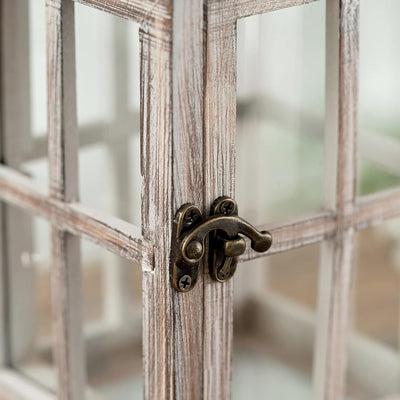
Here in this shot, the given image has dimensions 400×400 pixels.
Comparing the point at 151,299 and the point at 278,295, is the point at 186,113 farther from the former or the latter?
the point at 278,295

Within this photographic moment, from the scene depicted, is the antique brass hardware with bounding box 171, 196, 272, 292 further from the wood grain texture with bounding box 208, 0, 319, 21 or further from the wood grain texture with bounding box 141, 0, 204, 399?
the wood grain texture with bounding box 208, 0, 319, 21

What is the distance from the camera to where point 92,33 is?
1387 mm

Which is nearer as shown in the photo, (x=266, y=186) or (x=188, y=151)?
(x=188, y=151)

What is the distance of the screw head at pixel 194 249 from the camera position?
72 cm

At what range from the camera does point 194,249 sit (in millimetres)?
725

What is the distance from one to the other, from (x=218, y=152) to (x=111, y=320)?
0.78m

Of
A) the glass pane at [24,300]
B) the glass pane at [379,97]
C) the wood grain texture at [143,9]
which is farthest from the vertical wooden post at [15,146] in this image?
the glass pane at [379,97]

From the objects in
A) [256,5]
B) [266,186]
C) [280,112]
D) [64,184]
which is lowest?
[266,186]

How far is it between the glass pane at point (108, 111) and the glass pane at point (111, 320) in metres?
0.09

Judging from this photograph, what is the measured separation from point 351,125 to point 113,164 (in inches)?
25.6

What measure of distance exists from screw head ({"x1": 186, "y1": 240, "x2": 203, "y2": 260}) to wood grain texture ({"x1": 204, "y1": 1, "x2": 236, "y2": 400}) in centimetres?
4

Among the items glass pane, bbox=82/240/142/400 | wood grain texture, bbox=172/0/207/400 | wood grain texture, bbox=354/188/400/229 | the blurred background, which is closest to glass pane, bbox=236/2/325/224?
the blurred background

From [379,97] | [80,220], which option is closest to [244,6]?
[80,220]

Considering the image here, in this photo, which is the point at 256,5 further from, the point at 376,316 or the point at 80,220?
the point at 376,316
